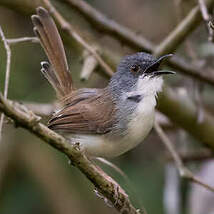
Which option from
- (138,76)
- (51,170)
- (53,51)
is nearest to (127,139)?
(138,76)

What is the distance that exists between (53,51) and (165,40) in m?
1.03

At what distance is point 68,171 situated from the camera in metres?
4.95

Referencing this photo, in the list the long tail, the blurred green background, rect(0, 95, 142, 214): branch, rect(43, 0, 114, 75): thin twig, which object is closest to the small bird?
the long tail

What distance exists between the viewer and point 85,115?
327 cm

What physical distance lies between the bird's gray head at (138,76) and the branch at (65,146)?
0.73 meters

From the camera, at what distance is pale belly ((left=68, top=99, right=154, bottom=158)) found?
310 centimetres

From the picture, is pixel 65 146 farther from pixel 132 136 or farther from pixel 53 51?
pixel 53 51

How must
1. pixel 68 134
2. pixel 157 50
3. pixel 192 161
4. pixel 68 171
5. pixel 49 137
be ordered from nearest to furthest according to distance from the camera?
pixel 49 137 < pixel 68 134 < pixel 157 50 < pixel 192 161 < pixel 68 171

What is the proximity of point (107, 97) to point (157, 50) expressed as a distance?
0.81m

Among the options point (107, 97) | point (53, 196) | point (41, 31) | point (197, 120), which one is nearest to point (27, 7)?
point (41, 31)

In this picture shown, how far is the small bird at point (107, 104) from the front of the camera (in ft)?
10.3

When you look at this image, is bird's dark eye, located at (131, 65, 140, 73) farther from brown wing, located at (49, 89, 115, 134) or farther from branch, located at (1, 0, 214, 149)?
branch, located at (1, 0, 214, 149)

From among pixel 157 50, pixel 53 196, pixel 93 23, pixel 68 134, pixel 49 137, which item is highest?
pixel 93 23

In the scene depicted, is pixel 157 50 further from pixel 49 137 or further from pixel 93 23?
pixel 49 137
